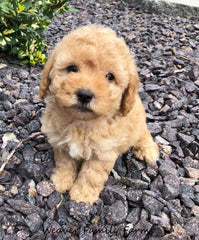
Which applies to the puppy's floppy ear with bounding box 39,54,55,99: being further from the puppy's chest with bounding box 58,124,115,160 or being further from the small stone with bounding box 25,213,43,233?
the small stone with bounding box 25,213,43,233

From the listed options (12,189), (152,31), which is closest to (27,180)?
(12,189)

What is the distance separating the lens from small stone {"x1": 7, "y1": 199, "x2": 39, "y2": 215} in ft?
8.95

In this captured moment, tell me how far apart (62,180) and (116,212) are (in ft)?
2.36

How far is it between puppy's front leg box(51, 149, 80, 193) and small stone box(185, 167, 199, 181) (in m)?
1.45

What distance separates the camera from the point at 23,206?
2.76 metres

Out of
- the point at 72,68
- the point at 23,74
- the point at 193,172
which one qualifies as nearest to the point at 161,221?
the point at 193,172

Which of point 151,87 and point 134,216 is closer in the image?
point 134,216

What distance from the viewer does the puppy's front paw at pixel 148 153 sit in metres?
3.45

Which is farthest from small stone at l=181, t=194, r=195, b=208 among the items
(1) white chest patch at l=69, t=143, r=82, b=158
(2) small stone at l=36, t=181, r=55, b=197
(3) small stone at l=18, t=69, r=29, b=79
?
(3) small stone at l=18, t=69, r=29, b=79

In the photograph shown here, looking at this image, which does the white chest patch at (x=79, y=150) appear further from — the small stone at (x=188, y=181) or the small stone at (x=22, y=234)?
the small stone at (x=188, y=181)

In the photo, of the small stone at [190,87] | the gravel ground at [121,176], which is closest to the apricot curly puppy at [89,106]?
the gravel ground at [121,176]

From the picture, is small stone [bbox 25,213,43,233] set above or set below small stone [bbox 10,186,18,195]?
above

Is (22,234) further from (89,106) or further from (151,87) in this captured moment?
(151,87)

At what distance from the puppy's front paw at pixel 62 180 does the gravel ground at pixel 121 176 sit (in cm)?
8
